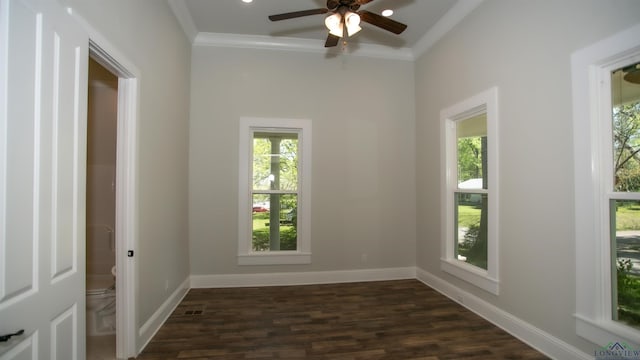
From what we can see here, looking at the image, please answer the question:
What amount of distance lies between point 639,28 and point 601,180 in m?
0.93

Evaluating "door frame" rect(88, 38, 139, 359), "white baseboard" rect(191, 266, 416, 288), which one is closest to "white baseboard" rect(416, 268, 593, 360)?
"white baseboard" rect(191, 266, 416, 288)

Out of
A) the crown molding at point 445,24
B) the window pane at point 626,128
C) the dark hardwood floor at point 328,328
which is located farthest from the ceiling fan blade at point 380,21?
the dark hardwood floor at point 328,328

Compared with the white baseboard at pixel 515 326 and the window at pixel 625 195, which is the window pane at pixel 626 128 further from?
the white baseboard at pixel 515 326

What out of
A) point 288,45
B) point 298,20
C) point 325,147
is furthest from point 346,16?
point 325,147

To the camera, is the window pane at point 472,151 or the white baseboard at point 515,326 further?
the window pane at point 472,151

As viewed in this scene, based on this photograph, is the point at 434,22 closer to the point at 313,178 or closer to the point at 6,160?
the point at 313,178

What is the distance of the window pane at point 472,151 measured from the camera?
315 cm

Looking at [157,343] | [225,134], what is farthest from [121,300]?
[225,134]

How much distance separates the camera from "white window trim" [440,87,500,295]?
2.83 meters

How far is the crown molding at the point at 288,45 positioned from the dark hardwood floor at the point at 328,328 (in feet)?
10.5

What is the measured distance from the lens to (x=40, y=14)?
1.27 metres

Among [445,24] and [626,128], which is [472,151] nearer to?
A: [626,128]

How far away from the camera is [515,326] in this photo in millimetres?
2600

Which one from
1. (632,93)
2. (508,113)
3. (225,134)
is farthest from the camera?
(225,134)
